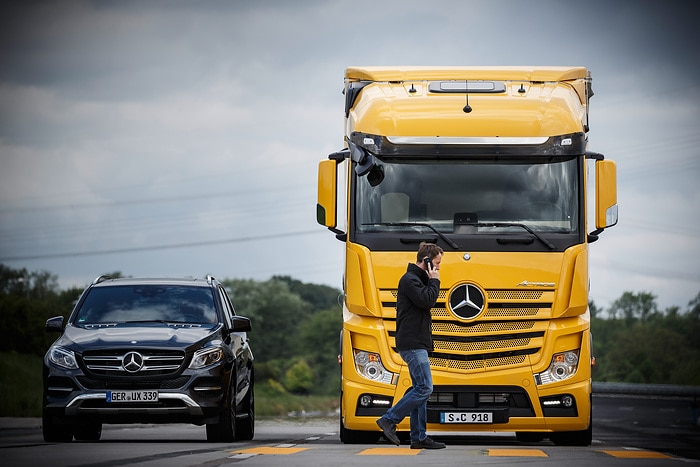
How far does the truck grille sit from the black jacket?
1.07 m

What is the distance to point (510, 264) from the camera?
50.6 feet

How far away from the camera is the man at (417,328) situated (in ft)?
46.3

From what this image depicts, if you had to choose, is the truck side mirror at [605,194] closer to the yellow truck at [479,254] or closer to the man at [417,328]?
the yellow truck at [479,254]

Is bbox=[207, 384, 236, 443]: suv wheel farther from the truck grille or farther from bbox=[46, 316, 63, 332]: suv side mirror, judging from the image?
the truck grille

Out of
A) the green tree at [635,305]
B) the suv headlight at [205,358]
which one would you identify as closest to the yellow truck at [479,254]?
the suv headlight at [205,358]

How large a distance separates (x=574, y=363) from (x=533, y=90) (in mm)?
3271

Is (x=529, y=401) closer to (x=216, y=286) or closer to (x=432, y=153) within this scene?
(x=432, y=153)

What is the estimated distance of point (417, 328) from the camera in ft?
47.0

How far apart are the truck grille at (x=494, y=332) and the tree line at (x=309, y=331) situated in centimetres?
2983

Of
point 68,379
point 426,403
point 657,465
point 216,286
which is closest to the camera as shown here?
point 657,465

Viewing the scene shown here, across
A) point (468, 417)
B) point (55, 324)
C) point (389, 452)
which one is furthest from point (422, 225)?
point (55, 324)

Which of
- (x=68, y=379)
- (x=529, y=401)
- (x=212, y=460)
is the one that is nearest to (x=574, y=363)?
(x=529, y=401)

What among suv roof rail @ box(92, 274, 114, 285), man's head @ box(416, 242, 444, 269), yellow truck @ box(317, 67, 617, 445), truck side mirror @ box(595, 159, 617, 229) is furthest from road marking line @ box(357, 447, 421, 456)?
suv roof rail @ box(92, 274, 114, 285)

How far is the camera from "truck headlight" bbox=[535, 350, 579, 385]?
15.5 meters
